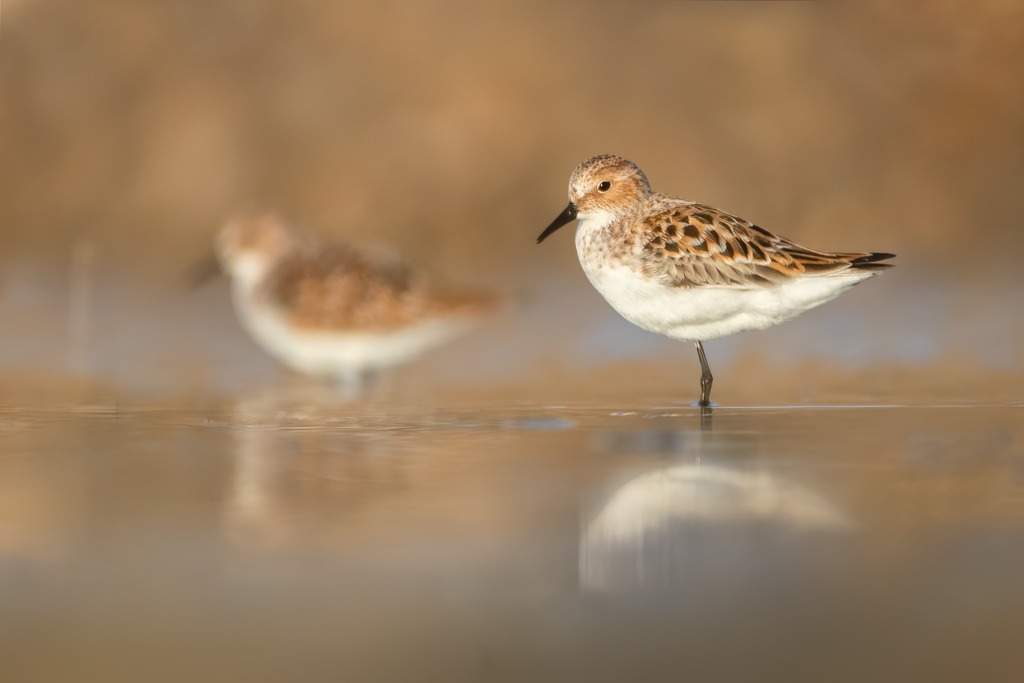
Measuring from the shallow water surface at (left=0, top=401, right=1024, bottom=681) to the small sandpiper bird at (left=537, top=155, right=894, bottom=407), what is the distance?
836 mm

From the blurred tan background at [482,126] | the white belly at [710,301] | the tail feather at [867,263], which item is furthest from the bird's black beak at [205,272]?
the tail feather at [867,263]

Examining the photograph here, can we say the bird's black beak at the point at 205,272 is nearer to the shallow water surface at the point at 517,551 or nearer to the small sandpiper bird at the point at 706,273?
the small sandpiper bird at the point at 706,273

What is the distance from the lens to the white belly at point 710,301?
23.5ft

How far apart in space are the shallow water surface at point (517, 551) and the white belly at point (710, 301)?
83 cm

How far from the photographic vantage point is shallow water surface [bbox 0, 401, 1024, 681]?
11.8 ft

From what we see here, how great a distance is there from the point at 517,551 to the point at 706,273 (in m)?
3.03

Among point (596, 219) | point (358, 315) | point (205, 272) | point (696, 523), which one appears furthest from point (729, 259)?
point (205, 272)

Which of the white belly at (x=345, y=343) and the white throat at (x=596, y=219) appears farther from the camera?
the white belly at (x=345, y=343)

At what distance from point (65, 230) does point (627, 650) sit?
10.2 meters

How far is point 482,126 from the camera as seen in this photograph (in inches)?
540

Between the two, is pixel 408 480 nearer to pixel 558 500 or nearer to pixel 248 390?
pixel 558 500

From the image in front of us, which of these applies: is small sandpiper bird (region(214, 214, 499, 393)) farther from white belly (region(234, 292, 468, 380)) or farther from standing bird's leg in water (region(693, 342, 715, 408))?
standing bird's leg in water (region(693, 342, 715, 408))

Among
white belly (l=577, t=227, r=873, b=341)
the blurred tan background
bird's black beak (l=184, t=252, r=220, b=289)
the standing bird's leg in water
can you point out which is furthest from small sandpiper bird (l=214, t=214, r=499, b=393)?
the standing bird's leg in water

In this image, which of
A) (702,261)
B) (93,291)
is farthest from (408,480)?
(93,291)
